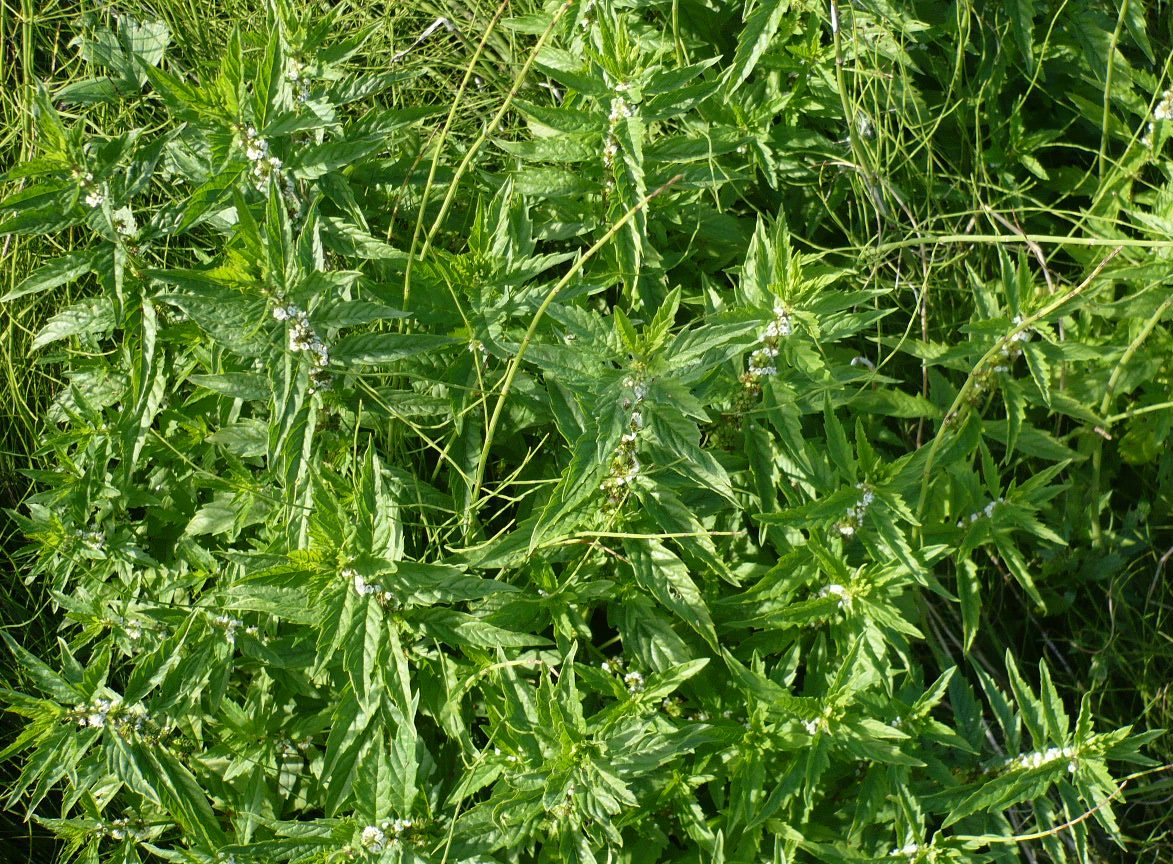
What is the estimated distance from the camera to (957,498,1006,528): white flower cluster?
1.79 metres

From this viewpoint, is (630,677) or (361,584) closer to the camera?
(361,584)

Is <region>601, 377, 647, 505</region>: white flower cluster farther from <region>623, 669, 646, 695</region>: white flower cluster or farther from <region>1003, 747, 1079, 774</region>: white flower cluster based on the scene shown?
<region>1003, 747, 1079, 774</region>: white flower cluster

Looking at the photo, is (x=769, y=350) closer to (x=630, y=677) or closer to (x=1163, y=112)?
(x=630, y=677)

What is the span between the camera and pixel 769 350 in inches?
64.4

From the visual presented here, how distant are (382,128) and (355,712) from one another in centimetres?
98

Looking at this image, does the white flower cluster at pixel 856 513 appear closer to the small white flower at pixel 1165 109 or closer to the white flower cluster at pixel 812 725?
the white flower cluster at pixel 812 725

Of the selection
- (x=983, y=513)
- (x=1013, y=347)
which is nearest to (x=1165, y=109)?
(x=1013, y=347)

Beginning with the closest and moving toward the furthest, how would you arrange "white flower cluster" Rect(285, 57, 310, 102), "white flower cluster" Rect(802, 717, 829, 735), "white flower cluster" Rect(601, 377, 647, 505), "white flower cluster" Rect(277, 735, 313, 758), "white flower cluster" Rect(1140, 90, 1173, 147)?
"white flower cluster" Rect(601, 377, 647, 505) → "white flower cluster" Rect(802, 717, 829, 735) → "white flower cluster" Rect(285, 57, 310, 102) → "white flower cluster" Rect(277, 735, 313, 758) → "white flower cluster" Rect(1140, 90, 1173, 147)

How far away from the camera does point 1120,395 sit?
84.7 inches

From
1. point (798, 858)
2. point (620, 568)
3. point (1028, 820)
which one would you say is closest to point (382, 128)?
point (620, 568)

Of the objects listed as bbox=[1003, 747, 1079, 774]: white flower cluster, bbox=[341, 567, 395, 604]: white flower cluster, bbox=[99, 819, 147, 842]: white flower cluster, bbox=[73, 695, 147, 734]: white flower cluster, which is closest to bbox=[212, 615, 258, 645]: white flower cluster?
bbox=[73, 695, 147, 734]: white flower cluster

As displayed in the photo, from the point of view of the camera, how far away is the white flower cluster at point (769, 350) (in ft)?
5.31

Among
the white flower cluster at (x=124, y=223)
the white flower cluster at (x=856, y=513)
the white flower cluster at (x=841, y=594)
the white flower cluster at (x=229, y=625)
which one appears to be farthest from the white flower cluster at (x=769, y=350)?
the white flower cluster at (x=124, y=223)

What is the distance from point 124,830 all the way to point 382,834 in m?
0.60
